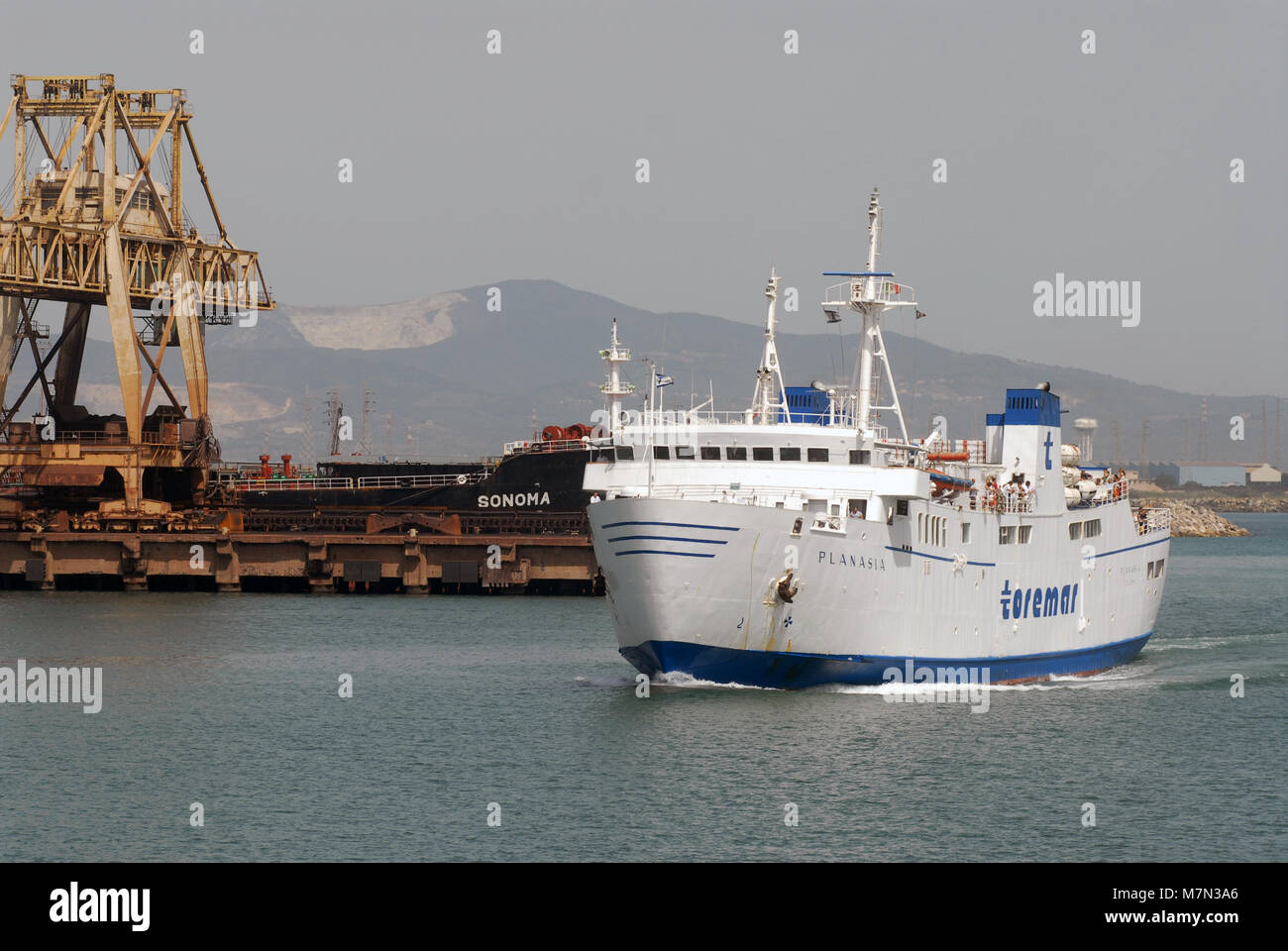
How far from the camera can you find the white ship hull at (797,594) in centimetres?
3856

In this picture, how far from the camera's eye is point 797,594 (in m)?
39.1

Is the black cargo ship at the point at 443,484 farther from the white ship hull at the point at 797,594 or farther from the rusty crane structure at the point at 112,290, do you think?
the white ship hull at the point at 797,594

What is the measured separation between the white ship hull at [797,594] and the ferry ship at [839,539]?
45 millimetres

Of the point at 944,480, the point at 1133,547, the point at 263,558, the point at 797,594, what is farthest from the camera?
the point at 263,558

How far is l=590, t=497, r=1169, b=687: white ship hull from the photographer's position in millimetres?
38562

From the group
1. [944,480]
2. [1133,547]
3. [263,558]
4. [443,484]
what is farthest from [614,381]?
[944,480]

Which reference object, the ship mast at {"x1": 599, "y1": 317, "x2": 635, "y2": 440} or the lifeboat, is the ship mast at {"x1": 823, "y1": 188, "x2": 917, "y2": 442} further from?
the ship mast at {"x1": 599, "y1": 317, "x2": 635, "y2": 440}

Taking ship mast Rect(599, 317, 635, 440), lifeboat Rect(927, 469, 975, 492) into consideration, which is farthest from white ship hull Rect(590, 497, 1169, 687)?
ship mast Rect(599, 317, 635, 440)

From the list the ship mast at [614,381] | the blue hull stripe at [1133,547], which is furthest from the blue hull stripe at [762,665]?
the ship mast at [614,381]

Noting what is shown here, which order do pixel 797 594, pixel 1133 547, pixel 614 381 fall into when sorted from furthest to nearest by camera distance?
pixel 614 381
pixel 1133 547
pixel 797 594

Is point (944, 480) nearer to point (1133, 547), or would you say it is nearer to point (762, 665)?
point (762, 665)

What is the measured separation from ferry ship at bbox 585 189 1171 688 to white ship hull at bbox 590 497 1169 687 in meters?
0.04

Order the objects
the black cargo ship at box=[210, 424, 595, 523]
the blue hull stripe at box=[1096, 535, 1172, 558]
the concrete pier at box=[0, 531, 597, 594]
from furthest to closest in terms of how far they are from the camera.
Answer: the black cargo ship at box=[210, 424, 595, 523]
the concrete pier at box=[0, 531, 597, 594]
the blue hull stripe at box=[1096, 535, 1172, 558]

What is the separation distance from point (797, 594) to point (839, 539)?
171 cm
